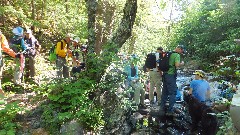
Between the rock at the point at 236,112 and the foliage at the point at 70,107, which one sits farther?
the foliage at the point at 70,107

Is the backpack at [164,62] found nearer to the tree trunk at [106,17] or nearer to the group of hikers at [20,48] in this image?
the group of hikers at [20,48]

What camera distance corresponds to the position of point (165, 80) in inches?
316

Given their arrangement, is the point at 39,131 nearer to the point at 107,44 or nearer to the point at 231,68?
the point at 107,44

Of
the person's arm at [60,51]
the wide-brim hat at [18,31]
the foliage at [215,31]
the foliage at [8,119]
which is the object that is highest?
the foliage at [215,31]

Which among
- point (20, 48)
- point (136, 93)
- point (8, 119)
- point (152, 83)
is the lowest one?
point (8, 119)

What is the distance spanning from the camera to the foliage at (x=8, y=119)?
500 cm

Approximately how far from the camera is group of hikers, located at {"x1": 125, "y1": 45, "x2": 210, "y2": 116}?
23.9 feet

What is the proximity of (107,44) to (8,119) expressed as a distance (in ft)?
9.99

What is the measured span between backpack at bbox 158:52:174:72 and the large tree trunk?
1508mm

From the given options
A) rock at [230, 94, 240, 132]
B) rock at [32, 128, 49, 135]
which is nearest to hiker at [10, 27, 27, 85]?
rock at [32, 128, 49, 135]

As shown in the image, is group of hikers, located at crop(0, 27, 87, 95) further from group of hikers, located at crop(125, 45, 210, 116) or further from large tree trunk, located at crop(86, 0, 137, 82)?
group of hikers, located at crop(125, 45, 210, 116)

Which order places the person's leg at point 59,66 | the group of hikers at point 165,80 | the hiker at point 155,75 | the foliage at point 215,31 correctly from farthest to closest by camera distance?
the foliage at point 215,31 → the hiker at point 155,75 → the person's leg at point 59,66 → the group of hikers at point 165,80

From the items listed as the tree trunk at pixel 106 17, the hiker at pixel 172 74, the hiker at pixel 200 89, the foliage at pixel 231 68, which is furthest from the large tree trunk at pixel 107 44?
the tree trunk at pixel 106 17

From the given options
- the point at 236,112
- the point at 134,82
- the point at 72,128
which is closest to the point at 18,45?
the point at 72,128
